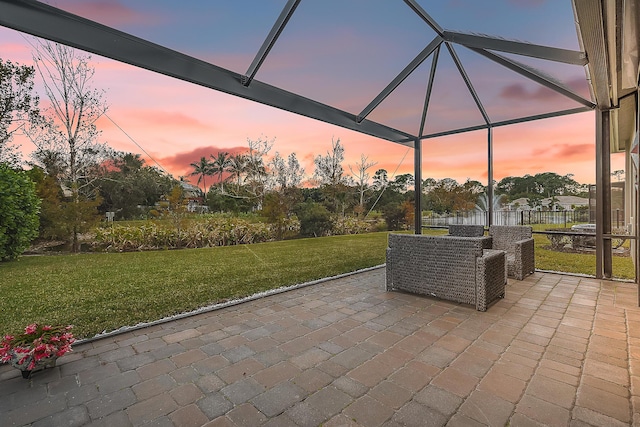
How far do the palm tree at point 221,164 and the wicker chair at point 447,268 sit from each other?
4473mm

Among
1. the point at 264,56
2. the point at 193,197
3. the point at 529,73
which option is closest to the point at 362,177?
the point at 193,197

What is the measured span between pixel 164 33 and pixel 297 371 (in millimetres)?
3099

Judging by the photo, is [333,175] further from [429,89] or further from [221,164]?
[429,89]

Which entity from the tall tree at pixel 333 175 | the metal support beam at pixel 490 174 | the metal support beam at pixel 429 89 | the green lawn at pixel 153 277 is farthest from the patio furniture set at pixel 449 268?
the tall tree at pixel 333 175

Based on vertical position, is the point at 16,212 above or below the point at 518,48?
below

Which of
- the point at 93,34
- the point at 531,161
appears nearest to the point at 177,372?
the point at 93,34

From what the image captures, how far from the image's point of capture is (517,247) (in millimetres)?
4844

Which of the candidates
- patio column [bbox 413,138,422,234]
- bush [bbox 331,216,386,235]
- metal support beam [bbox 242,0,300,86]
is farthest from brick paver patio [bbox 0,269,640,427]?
bush [bbox 331,216,386,235]

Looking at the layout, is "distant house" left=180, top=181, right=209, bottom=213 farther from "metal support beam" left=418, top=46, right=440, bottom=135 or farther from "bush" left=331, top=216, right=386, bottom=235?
"metal support beam" left=418, top=46, right=440, bottom=135

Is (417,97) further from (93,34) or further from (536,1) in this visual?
(93,34)

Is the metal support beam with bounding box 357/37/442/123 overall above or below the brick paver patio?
above

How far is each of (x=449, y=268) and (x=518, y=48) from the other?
2743mm

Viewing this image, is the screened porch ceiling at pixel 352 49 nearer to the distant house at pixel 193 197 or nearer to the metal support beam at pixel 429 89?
the metal support beam at pixel 429 89

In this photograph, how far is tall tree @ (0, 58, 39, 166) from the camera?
409 centimetres
